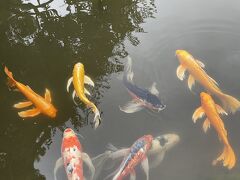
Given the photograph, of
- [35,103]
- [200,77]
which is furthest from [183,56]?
[35,103]

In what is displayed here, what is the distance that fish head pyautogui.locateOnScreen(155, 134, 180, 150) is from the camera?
4.14m

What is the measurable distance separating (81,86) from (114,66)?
0.75m

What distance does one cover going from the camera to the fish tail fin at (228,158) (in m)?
3.91

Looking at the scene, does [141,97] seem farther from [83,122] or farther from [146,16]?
[146,16]

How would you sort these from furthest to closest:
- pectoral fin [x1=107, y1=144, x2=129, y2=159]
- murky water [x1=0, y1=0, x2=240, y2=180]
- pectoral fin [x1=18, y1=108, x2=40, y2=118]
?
pectoral fin [x1=18, y1=108, x2=40, y2=118], murky water [x1=0, y1=0, x2=240, y2=180], pectoral fin [x1=107, y1=144, x2=129, y2=159]

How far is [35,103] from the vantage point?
442cm

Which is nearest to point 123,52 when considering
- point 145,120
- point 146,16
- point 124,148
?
point 146,16

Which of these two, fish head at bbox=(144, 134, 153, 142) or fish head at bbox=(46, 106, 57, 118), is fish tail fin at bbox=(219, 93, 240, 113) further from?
fish head at bbox=(46, 106, 57, 118)

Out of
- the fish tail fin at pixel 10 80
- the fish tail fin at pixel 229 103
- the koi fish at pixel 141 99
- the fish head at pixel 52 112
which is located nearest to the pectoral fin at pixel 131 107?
the koi fish at pixel 141 99

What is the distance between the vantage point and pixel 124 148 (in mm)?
4164

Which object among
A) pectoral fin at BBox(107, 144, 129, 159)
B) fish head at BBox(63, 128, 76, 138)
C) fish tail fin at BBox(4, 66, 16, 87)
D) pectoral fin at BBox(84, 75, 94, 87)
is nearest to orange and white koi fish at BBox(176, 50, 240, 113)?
pectoral fin at BBox(84, 75, 94, 87)

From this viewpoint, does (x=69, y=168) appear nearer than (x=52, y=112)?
Yes

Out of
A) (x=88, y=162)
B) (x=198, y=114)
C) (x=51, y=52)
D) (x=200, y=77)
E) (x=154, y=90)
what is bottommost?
(x=88, y=162)

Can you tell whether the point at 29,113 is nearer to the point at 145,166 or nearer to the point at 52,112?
the point at 52,112
